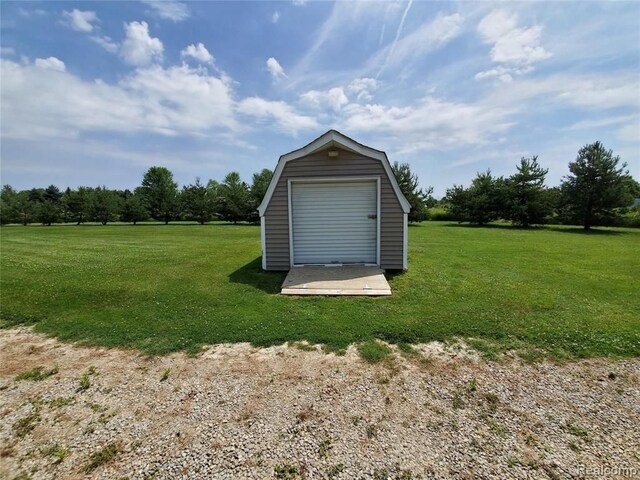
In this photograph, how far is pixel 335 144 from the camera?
23.0ft

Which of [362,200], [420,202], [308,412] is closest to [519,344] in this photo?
Result: [308,412]

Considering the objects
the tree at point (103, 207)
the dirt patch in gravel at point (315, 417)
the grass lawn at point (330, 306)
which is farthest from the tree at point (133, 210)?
the dirt patch in gravel at point (315, 417)

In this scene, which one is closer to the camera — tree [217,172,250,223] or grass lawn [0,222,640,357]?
grass lawn [0,222,640,357]

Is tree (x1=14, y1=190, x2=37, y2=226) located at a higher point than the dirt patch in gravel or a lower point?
higher

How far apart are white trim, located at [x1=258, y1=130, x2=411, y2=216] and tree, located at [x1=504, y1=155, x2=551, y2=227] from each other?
22.0m

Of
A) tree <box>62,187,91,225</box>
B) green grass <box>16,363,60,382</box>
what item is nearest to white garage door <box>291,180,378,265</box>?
green grass <box>16,363,60,382</box>

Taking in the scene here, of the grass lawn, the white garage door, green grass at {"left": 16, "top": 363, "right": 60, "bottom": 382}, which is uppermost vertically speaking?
the white garage door

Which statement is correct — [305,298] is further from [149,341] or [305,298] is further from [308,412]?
[308,412]

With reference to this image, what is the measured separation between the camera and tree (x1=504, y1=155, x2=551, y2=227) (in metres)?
23.6

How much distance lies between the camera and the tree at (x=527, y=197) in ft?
77.3

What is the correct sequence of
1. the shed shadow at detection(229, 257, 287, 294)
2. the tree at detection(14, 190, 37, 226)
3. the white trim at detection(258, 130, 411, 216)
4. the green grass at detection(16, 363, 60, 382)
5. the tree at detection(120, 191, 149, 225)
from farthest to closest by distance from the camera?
the tree at detection(14, 190, 37, 226), the tree at detection(120, 191, 149, 225), the white trim at detection(258, 130, 411, 216), the shed shadow at detection(229, 257, 287, 294), the green grass at detection(16, 363, 60, 382)

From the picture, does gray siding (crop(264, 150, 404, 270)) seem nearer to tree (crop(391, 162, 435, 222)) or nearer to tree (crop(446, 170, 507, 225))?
tree (crop(391, 162, 435, 222))

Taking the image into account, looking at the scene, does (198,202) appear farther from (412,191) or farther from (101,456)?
(101,456)

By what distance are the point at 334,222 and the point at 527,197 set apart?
2395 centimetres
